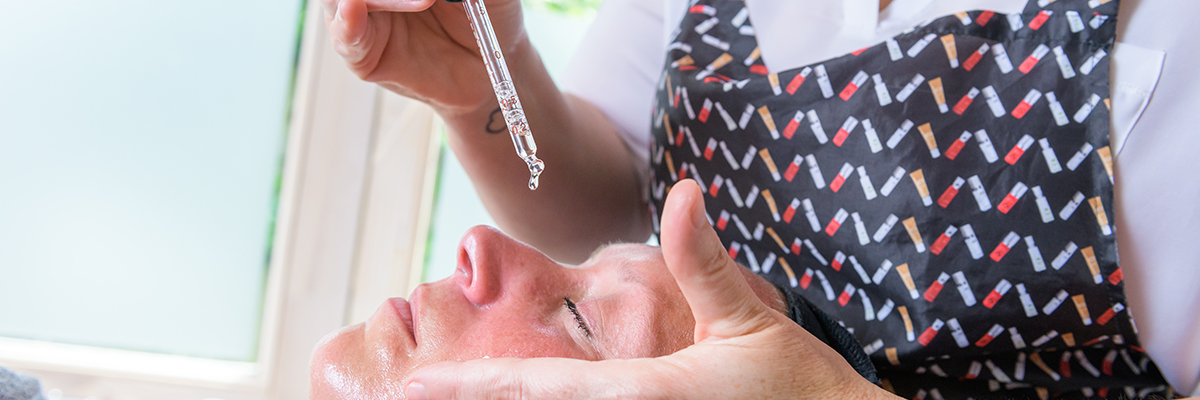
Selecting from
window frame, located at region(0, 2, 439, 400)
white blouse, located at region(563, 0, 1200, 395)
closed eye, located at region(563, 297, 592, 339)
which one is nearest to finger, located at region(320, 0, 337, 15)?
closed eye, located at region(563, 297, 592, 339)

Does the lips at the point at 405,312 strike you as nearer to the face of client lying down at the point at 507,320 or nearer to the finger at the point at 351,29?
the face of client lying down at the point at 507,320

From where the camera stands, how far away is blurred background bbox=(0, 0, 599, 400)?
1.68 meters

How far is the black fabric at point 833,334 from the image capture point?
32.5 inches

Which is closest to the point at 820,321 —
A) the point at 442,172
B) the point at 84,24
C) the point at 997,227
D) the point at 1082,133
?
the point at 997,227

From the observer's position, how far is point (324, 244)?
1892 millimetres

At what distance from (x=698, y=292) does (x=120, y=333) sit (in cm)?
196

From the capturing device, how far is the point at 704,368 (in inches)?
19.7

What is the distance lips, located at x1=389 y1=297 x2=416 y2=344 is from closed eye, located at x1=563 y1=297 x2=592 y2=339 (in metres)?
0.18

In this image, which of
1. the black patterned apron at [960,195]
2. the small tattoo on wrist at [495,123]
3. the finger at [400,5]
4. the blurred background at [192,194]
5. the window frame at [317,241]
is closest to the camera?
the finger at [400,5]

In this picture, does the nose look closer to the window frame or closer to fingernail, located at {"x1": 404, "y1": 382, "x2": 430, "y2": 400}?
fingernail, located at {"x1": 404, "y1": 382, "x2": 430, "y2": 400}

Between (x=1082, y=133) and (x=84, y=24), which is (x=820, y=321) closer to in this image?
(x=1082, y=133)

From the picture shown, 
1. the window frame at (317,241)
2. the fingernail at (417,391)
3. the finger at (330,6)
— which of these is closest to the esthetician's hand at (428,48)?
the finger at (330,6)

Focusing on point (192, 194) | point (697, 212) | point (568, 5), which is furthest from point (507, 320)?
point (568, 5)

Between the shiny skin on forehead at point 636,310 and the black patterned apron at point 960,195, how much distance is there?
0.27m
